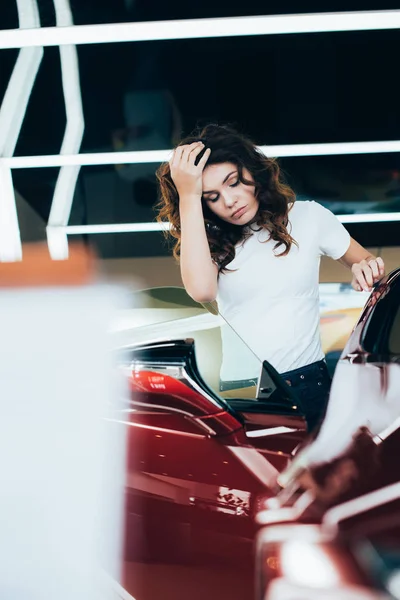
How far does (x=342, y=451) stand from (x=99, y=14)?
172 centimetres

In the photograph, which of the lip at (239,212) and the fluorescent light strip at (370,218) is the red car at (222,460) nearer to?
the lip at (239,212)

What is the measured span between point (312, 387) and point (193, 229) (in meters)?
0.40

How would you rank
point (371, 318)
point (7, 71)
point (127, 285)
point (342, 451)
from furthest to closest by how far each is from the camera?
point (7, 71) < point (127, 285) < point (371, 318) < point (342, 451)

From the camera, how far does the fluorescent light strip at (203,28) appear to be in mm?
1876

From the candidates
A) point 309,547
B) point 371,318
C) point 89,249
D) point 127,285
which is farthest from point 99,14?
point 309,547

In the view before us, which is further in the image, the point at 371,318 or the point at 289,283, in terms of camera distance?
the point at 289,283

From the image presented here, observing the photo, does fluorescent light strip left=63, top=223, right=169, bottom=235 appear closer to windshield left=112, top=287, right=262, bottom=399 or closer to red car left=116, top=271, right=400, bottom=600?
windshield left=112, top=287, right=262, bottom=399

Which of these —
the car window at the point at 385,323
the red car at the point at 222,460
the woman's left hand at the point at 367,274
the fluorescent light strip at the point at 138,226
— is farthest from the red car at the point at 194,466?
the fluorescent light strip at the point at 138,226

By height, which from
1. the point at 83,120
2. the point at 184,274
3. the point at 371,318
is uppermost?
the point at 83,120

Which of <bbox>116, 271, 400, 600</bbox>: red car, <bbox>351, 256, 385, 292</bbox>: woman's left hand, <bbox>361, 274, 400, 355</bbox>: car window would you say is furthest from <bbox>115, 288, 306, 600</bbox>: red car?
<bbox>351, 256, 385, 292</bbox>: woman's left hand

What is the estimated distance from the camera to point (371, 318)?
1065 millimetres

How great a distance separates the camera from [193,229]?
3.64ft

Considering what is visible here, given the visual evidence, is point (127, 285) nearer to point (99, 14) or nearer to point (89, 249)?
point (89, 249)

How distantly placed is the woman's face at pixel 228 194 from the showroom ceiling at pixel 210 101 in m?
0.57
